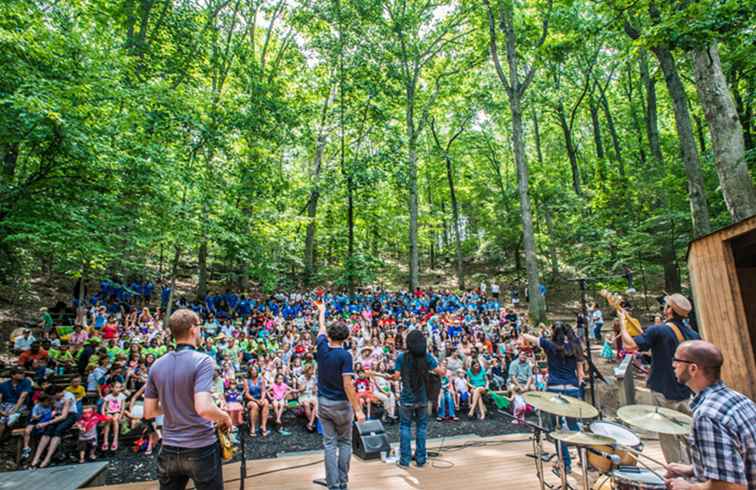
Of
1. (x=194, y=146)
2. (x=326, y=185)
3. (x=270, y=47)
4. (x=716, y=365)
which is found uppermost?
(x=270, y=47)

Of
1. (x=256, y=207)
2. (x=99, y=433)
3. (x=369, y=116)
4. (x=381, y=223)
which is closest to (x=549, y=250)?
(x=381, y=223)

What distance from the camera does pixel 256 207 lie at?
16.3m

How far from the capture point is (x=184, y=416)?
2293 mm

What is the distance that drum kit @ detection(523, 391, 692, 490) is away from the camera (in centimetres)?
262

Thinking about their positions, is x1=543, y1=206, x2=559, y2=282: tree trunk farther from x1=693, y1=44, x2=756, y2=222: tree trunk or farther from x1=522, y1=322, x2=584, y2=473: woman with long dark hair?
x1=522, y1=322, x2=584, y2=473: woman with long dark hair

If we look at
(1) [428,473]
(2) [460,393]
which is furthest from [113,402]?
(2) [460,393]

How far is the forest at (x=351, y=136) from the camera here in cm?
687

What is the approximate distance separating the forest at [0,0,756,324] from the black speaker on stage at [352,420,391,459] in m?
6.16

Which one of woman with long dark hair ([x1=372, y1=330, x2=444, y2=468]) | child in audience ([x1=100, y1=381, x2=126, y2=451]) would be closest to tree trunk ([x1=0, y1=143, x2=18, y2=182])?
child in audience ([x1=100, y1=381, x2=126, y2=451])

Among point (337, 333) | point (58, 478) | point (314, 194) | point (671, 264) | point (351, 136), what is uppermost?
point (351, 136)

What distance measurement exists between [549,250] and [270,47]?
67.0 ft

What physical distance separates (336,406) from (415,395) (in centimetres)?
112

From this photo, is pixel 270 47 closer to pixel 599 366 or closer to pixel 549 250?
pixel 549 250

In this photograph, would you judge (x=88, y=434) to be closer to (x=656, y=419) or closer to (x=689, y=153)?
(x=656, y=419)
